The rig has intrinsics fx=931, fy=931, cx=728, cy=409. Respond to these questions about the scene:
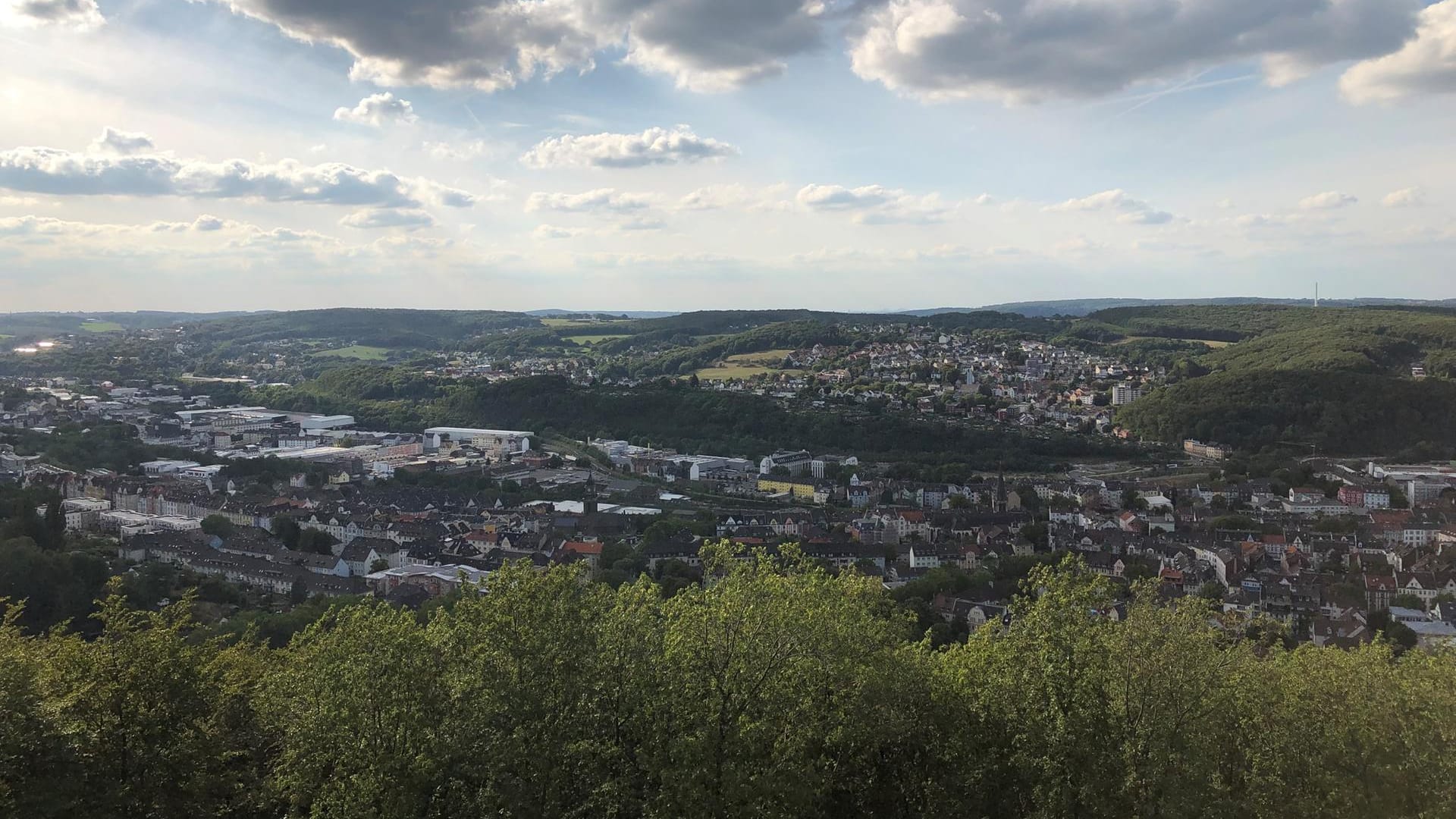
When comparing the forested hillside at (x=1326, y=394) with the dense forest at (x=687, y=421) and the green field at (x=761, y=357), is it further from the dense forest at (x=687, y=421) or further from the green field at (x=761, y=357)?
the green field at (x=761, y=357)

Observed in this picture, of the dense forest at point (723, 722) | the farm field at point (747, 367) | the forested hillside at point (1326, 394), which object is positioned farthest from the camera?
the farm field at point (747, 367)

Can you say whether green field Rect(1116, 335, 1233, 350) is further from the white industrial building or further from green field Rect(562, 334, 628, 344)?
the white industrial building

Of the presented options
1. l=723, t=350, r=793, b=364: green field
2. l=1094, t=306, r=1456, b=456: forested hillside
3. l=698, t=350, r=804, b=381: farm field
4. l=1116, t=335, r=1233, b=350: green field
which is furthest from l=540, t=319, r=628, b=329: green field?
l=1094, t=306, r=1456, b=456: forested hillside

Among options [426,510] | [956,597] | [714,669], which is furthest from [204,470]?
[714,669]

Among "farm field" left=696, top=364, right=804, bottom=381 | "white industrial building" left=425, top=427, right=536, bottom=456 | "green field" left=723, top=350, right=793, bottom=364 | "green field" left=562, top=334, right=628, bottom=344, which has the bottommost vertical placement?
"white industrial building" left=425, top=427, right=536, bottom=456

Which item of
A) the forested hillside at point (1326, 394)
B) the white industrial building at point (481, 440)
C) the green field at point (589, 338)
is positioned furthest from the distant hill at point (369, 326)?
the forested hillside at point (1326, 394)

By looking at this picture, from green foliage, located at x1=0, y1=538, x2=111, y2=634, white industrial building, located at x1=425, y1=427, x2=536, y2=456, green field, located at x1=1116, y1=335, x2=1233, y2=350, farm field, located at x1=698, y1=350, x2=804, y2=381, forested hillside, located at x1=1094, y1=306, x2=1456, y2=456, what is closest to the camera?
green foliage, located at x1=0, y1=538, x2=111, y2=634

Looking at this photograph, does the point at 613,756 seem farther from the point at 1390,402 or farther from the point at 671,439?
the point at 1390,402

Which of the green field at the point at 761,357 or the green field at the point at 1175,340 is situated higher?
the green field at the point at 1175,340
